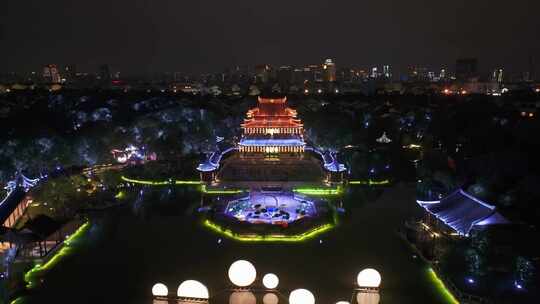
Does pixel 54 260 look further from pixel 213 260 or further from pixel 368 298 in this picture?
pixel 368 298

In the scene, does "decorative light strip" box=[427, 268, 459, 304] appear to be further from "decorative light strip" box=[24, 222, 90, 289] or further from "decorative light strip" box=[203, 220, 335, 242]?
"decorative light strip" box=[24, 222, 90, 289]

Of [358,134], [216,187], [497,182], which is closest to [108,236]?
[216,187]

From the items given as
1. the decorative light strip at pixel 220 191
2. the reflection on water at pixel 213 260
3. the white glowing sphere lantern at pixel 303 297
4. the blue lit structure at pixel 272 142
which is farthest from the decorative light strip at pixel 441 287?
the decorative light strip at pixel 220 191

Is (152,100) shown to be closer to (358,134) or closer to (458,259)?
(358,134)

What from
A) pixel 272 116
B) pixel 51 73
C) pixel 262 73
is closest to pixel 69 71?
pixel 51 73

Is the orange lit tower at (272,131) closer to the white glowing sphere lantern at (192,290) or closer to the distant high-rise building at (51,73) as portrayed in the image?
the white glowing sphere lantern at (192,290)
